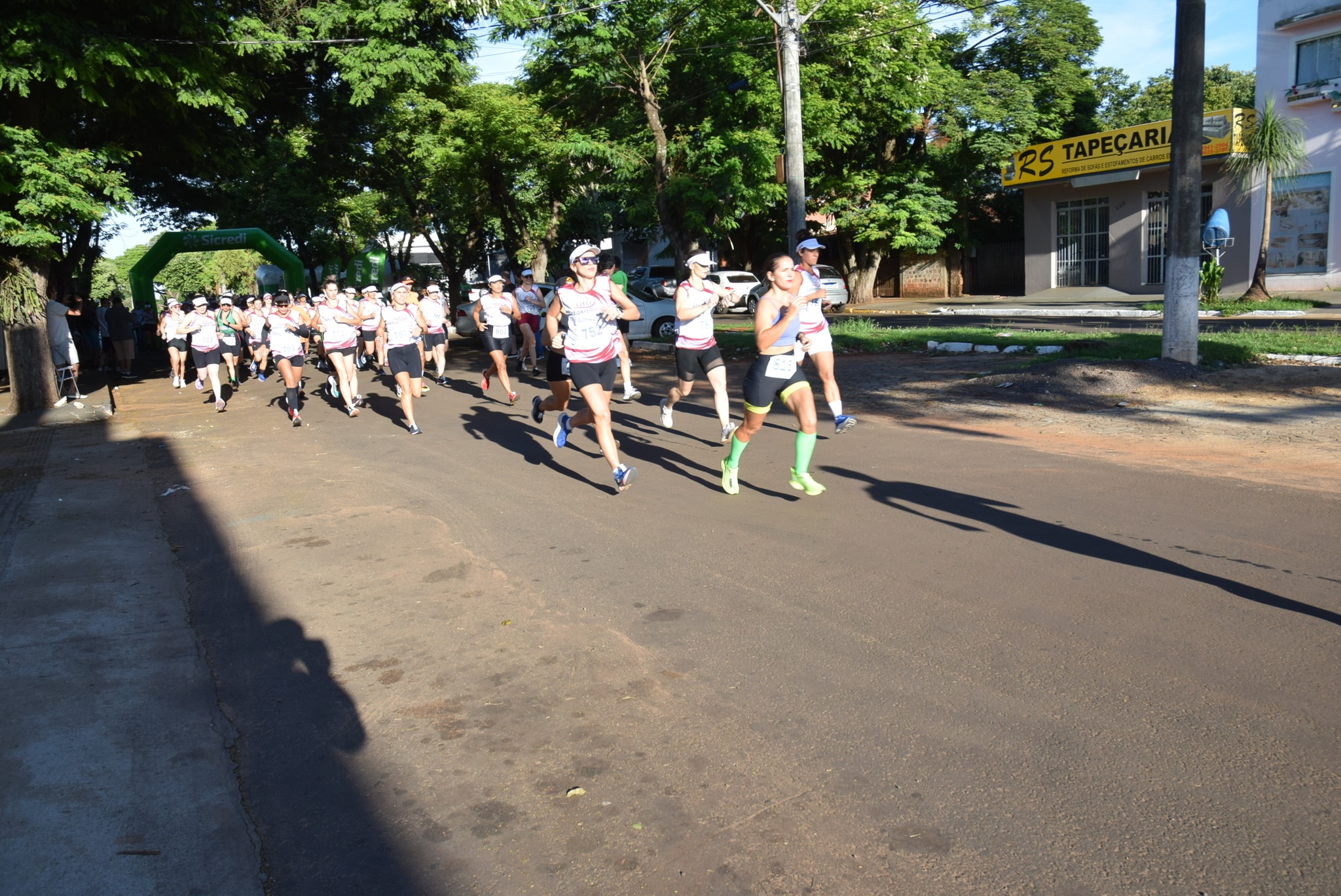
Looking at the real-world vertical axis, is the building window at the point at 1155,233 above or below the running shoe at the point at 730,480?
above

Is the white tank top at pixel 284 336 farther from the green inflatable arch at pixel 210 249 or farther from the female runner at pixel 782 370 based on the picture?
the green inflatable arch at pixel 210 249

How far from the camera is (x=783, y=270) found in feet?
23.4

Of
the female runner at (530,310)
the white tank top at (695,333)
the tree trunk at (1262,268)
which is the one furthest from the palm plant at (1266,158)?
the white tank top at (695,333)

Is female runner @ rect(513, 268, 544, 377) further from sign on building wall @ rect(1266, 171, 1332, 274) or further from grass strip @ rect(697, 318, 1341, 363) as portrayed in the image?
sign on building wall @ rect(1266, 171, 1332, 274)

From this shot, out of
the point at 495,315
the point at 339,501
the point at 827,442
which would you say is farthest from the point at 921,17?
the point at 339,501

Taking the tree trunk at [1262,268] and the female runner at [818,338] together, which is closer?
the female runner at [818,338]

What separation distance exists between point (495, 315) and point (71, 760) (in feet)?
37.3

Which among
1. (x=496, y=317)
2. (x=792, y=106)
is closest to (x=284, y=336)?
(x=496, y=317)

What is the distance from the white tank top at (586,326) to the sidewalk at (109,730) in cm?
330

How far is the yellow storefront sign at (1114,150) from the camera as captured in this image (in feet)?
82.4

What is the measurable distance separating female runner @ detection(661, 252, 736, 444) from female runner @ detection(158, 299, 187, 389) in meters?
12.5

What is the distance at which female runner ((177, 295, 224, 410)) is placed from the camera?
1528cm

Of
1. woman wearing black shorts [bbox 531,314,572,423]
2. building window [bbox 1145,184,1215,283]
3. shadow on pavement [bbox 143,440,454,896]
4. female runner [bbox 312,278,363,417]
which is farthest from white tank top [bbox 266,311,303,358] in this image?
building window [bbox 1145,184,1215,283]

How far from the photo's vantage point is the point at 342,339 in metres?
13.1
